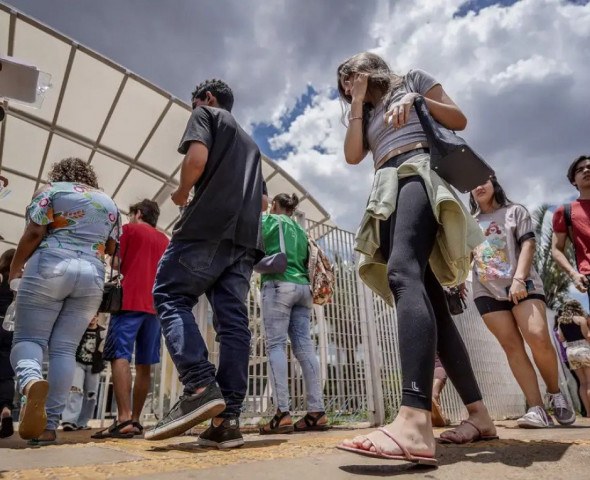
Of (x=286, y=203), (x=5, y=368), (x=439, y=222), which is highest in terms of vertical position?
(x=286, y=203)

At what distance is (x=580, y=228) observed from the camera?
11.0 feet

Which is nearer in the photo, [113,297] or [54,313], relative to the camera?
[54,313]

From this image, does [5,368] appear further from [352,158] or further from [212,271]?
[352,158]

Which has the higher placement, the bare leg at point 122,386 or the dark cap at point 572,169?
the dark cap at point 572,169

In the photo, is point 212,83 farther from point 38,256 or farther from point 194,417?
point 194,417

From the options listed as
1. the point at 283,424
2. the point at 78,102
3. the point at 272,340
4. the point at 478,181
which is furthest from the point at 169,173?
the point at 478,181

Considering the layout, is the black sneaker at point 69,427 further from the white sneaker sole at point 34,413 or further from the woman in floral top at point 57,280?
the white sneaker sole at point 34,413

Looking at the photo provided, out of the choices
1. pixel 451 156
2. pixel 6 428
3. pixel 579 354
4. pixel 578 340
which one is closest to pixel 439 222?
pixel 451 156

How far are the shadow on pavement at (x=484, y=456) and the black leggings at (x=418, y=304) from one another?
190 mm

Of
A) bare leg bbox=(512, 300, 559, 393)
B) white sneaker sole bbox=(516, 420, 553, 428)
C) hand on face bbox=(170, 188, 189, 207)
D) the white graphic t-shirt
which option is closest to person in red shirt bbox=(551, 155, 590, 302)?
the white graphic t-shirt

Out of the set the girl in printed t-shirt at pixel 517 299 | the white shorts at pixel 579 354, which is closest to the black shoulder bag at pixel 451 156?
the girl in printed t-shirt at pixel 517 299

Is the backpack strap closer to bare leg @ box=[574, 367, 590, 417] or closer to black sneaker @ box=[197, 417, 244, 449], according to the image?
black sneaker @ box=[197, 417, 244, 449]

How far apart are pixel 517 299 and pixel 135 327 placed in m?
2.86

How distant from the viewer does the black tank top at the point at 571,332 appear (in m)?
6.61
